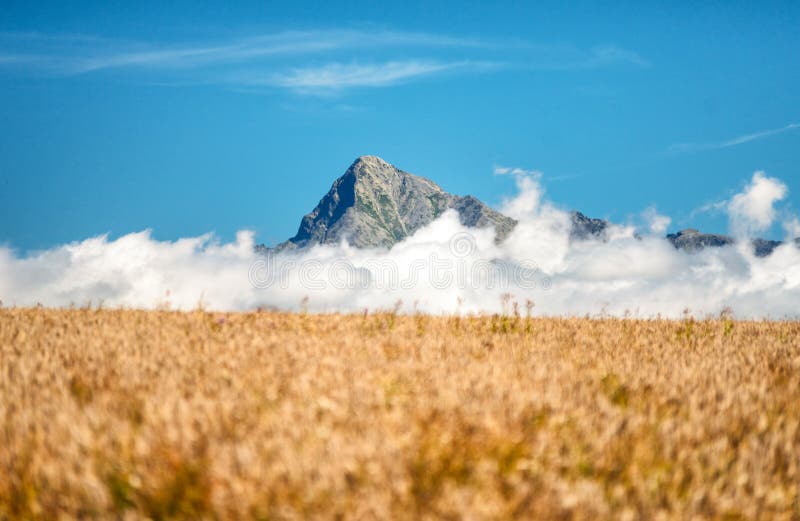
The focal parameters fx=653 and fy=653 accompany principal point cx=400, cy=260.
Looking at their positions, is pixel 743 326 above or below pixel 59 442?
above

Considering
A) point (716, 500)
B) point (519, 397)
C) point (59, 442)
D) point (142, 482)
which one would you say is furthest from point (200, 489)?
point (716, 500)

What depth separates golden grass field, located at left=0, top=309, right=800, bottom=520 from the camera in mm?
2691

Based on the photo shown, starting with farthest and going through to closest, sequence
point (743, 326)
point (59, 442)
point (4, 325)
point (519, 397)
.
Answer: point (743, 326) < point (4, 325) < point (519, 397) < point (59, 442)

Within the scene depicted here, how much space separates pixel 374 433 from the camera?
312 cm

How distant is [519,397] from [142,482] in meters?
2.19

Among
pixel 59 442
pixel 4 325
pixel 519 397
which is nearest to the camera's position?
pixel 59 442

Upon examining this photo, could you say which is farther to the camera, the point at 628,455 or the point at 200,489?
the point at 628,455

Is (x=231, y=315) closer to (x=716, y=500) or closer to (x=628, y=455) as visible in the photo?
(x=628, y=455)

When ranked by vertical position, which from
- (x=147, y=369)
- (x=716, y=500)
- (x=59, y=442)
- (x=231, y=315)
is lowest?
(x=716, y=500)

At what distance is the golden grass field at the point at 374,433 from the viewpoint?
2691 millimetres

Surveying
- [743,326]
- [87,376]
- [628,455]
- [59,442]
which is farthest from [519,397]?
[743,326]

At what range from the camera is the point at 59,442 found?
3340mm

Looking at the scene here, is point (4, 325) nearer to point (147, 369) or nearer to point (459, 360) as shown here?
point (147, 369)

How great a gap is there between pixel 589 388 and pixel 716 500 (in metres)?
2.00
